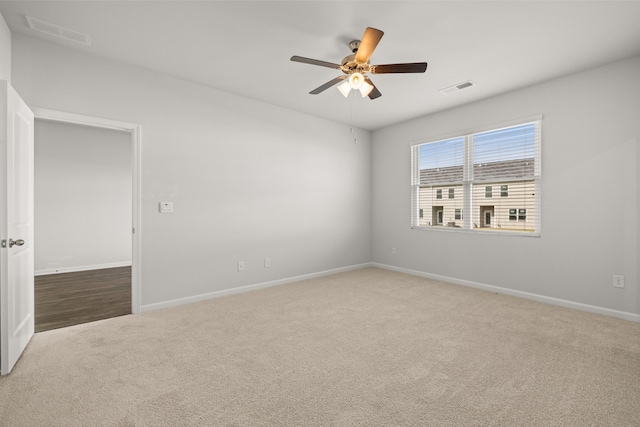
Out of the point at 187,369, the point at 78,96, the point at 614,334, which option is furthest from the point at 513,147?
the point at 78,96

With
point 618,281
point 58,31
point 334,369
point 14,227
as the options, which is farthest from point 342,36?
point 618,281

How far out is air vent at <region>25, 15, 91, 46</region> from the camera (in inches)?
100

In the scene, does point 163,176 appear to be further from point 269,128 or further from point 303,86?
point 303,86

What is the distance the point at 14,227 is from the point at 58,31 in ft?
5.90

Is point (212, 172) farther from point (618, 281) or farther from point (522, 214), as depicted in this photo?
point (618, 281)

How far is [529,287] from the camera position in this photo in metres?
3.87

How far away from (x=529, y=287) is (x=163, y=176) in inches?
191

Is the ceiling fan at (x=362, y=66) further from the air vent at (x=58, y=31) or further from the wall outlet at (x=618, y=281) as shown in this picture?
the wall outlet at (x=618, y=281)

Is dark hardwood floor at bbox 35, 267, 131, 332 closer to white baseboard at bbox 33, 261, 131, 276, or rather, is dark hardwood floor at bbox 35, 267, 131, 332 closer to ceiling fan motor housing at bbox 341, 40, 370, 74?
white baseboard at bbox 33, 261, 131, 276

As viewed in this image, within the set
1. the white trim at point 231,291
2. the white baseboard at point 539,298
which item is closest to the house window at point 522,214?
the white baseboard at point 539,298

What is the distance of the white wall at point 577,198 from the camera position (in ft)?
10.4

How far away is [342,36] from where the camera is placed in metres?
2.71

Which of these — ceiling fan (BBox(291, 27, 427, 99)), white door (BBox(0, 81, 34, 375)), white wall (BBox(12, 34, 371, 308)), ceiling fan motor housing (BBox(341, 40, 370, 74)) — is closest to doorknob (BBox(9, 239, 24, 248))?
white door (BBox(0, 81, 34, 375))

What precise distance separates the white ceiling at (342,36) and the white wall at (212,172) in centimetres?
30
